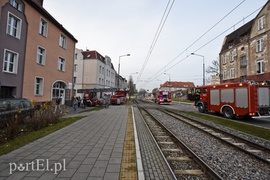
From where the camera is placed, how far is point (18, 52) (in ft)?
51.3

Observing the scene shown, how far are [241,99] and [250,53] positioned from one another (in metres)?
19.6

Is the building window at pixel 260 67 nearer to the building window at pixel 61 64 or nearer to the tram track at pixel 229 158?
the tram track at pixel 229 158

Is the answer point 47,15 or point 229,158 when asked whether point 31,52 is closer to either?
point 47,15

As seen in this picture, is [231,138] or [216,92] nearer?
[231,138]

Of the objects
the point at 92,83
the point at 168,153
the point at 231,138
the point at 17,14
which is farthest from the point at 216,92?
the point at 92,83

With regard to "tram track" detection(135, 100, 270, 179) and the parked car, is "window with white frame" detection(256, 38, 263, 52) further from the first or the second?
the parked car

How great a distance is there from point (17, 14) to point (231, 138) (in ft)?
62.7

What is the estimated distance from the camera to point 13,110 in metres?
7.66

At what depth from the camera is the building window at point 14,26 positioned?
14.8 m

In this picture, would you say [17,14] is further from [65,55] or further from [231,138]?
[231,138]

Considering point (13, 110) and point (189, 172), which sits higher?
point (13, 110)

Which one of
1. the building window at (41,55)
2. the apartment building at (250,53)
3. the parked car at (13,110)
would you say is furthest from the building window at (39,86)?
the apartment building at (250,53)

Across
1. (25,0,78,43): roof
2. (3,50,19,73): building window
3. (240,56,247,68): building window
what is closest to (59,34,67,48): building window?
(25,0,78,43): roof

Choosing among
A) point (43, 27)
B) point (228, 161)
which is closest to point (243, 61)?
point (228, 161)
